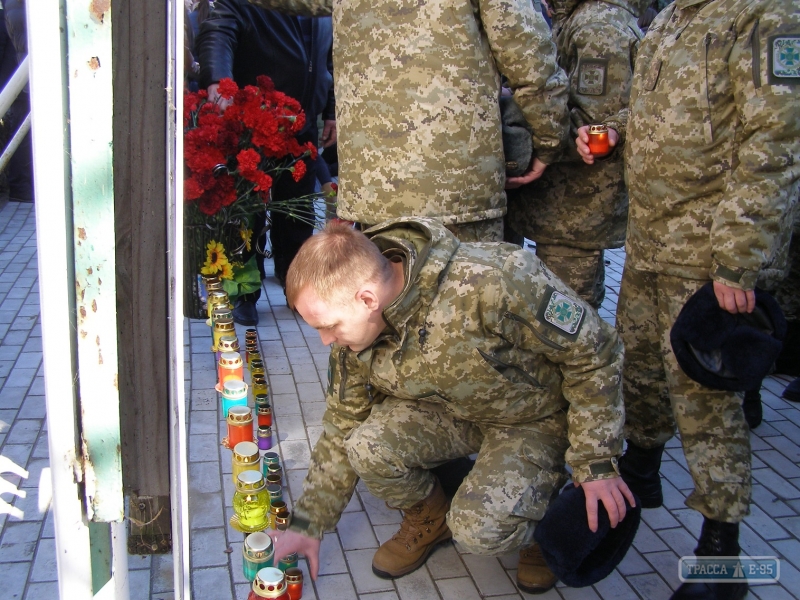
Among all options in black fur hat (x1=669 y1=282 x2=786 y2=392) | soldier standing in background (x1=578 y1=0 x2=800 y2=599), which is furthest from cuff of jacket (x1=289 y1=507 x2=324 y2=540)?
black fur hat (x1=669 y1=282 x2=786 y2=392)

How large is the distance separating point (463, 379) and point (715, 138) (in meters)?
1.07

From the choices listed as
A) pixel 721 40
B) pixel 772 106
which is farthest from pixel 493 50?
pixel 772 106

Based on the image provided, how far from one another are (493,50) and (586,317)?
1188mm

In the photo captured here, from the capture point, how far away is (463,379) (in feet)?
7.64

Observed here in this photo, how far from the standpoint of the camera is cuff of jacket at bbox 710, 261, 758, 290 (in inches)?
93.4

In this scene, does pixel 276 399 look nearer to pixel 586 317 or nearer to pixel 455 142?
pixel 455 142

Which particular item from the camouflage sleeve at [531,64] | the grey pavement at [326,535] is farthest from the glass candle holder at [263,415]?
the camouflage sleeve at [531,64]

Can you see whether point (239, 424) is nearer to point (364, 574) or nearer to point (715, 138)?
point (364, 574)

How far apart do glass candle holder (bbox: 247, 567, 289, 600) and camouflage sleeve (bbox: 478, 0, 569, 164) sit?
1.89 m

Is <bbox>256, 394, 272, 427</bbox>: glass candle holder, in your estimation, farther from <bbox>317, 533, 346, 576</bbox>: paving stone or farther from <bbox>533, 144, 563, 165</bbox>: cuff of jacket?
<bbox>533, 144, 563, 165</bbox>: cuff of jacket

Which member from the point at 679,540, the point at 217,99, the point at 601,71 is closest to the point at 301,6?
the point at 217,99

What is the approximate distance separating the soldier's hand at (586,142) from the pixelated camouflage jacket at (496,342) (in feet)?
2.97

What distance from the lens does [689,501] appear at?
2.62m

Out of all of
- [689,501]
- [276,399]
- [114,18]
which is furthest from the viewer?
[276,399]
